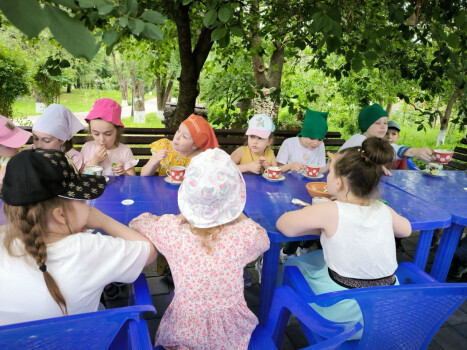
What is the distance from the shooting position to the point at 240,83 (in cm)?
515

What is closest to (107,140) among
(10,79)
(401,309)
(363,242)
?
(363,242)

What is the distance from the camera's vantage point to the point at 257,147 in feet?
9.85

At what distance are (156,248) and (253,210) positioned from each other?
0.72 m

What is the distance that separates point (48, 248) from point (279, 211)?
4.05 feet

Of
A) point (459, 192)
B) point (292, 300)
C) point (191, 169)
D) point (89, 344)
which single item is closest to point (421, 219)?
point (459, 192)

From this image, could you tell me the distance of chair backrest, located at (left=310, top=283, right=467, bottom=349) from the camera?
3.65 ft

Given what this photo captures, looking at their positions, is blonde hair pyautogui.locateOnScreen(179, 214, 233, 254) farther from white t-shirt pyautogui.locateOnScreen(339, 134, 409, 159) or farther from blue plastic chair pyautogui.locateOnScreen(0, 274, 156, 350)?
white t-shirt pyautogui.locateOnScreen(339, 134, 409, 159)

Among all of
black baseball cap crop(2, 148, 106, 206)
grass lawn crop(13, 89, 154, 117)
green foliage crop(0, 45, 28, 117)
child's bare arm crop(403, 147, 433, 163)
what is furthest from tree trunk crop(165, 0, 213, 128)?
grass lawn crop(13, 89, 154, 117)

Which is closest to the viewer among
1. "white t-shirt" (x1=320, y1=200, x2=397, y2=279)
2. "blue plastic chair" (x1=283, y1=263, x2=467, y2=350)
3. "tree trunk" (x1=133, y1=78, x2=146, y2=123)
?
"blue plastic chair" (x1=283, y1=263, x2=467, y2=350)

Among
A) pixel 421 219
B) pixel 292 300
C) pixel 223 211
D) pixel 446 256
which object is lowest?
pixel 446 256

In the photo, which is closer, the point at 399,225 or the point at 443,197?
the point at 399,225

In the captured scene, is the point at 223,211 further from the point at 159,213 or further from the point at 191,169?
the point at 159,213

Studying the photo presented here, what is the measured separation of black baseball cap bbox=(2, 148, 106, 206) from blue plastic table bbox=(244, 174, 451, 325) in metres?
0.97

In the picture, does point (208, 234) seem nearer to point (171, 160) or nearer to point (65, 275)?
point (65, 275)
